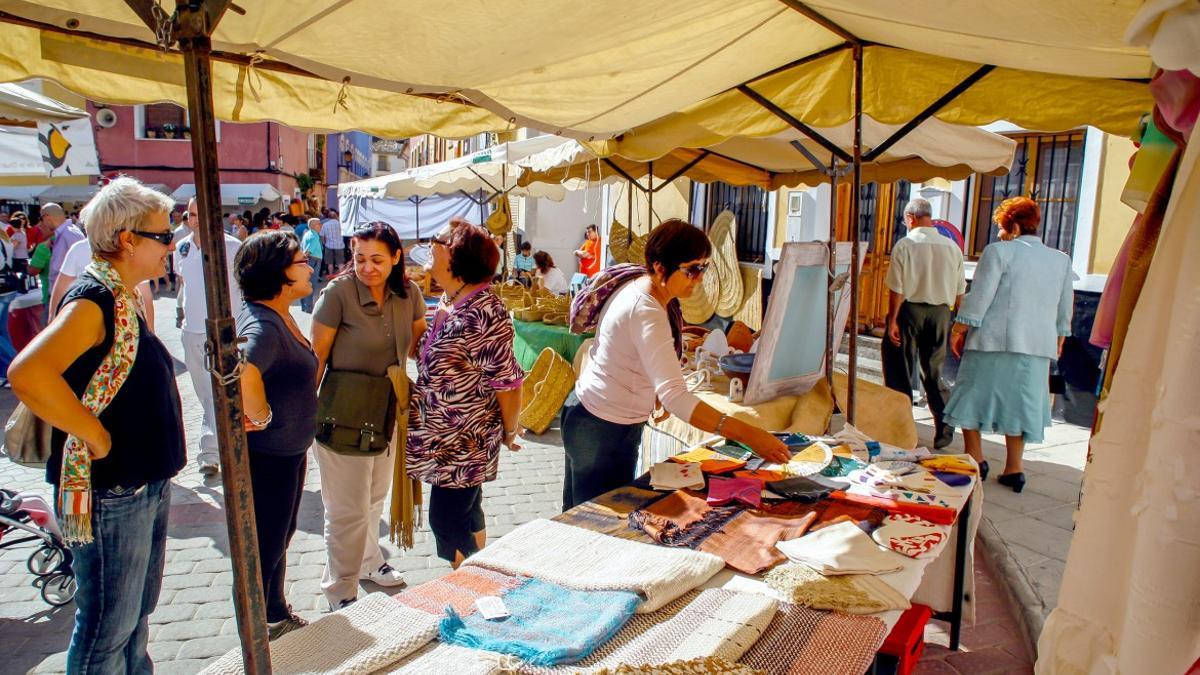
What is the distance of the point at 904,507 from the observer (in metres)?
2.62

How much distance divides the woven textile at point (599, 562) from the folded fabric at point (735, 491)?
1.72ft

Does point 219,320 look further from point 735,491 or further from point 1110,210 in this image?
point 1110,210

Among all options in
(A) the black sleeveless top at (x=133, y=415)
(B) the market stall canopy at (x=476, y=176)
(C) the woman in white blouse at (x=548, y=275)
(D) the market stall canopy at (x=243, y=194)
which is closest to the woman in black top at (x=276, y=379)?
(A) the black sleeveless top at (x=133, y=415)

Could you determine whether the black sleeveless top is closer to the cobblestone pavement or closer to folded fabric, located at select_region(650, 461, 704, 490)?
the cobblestone pavement

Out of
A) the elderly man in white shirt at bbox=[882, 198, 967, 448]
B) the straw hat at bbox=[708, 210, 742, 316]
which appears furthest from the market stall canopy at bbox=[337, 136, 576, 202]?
the elderly man in white shirt at bbox=[882, 198, 967, 448]

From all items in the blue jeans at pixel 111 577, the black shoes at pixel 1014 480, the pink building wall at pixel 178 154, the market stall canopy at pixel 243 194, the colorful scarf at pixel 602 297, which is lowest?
the black shoes at pixel 1014 480

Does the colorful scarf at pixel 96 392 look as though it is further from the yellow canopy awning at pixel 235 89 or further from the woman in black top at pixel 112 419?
the yellow canopy awning at pixel 235 89

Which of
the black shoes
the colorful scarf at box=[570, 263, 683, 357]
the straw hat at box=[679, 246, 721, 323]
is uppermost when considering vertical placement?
the colorful scarf at box=[570, 263, 683, 357]

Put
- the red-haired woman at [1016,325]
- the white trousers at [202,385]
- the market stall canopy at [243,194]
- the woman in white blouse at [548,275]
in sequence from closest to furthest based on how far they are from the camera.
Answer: the red-haired woman at [1016,325] < the white trousers at [202,385] < the woman in white blouse at [548,275] < the market stall canopy at [243,194]

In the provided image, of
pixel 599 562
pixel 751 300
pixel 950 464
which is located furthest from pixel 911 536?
pixel 751 300

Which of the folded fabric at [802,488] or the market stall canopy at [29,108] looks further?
the market stall canopy at [29,108]

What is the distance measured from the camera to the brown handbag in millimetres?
2277

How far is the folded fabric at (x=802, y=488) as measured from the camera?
2639mm

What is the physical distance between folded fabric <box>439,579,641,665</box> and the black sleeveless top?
1.24 meters
